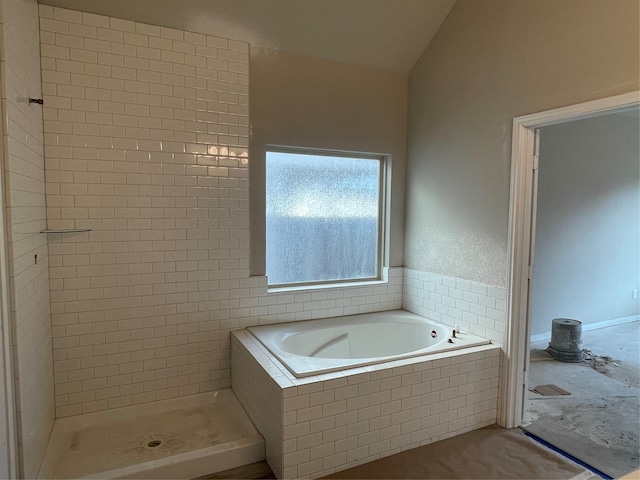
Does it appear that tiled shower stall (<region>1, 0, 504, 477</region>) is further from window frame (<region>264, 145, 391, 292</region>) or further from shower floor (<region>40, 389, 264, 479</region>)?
window frame (<region>264, 145, 391, 292</region>)

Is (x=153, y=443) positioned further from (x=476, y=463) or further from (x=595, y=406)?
(x=595, y=406)

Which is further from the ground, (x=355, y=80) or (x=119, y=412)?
(x=355, y=80)

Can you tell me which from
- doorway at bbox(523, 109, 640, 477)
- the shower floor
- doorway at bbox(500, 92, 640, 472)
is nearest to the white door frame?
doorway at bbox(500, 92, 640, 472)

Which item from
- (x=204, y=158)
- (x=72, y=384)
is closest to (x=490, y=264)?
(x=204, y=158)

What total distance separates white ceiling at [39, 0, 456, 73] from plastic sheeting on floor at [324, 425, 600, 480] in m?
2.87

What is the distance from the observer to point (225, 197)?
9.55 ft

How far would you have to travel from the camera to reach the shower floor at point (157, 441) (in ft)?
7.08

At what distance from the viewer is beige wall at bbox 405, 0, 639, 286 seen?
2133 millimetres

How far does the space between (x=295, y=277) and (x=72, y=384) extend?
1.70 m

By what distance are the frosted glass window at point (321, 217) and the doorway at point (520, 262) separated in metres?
1.25

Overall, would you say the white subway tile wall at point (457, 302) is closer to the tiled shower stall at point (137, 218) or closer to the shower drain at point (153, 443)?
the tiled shower stall at point (137, 218)

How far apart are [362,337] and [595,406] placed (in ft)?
5.89

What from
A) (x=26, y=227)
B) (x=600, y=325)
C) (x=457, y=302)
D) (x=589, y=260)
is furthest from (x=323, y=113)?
(x=600, y=325)

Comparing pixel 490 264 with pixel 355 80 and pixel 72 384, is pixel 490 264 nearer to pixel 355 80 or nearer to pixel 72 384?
pixel 355 80
